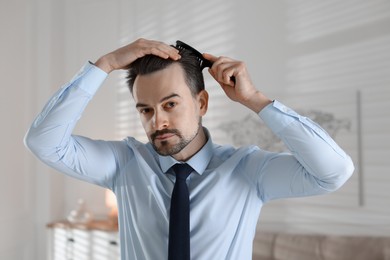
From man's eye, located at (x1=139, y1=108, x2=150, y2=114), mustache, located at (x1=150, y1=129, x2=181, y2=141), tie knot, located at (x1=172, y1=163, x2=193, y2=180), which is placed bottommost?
tie knot, located at (x1=172, y1=163, x2=193, y2=180)

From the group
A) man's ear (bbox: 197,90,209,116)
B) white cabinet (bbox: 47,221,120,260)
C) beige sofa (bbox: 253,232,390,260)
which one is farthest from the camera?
white cabinet (bbox: 47,221,120,260)

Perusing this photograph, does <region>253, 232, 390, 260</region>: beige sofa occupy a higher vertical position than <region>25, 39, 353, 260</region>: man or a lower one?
lower

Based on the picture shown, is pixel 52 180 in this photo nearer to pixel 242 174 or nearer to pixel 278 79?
pixel 278 79

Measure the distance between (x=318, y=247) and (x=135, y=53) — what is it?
209 cm

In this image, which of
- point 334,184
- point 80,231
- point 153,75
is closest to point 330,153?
point 334,184

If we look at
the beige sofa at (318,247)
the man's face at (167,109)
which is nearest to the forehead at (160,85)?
the man's face at (167,109)

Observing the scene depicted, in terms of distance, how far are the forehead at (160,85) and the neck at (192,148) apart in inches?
5.5

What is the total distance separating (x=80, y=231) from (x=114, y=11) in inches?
75.0

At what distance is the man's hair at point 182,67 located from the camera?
3.53 ft

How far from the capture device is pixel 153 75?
42.1 inches

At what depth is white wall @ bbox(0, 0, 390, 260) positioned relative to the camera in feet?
9.30

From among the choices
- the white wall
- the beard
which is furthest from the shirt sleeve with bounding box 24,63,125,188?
the white wall

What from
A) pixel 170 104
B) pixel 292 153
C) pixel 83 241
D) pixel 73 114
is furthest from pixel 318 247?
pixel 73 114

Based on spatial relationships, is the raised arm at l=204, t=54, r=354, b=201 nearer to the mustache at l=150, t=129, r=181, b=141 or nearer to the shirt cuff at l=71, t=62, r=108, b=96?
the mustache at l=150, t=129, r=181, b=141
